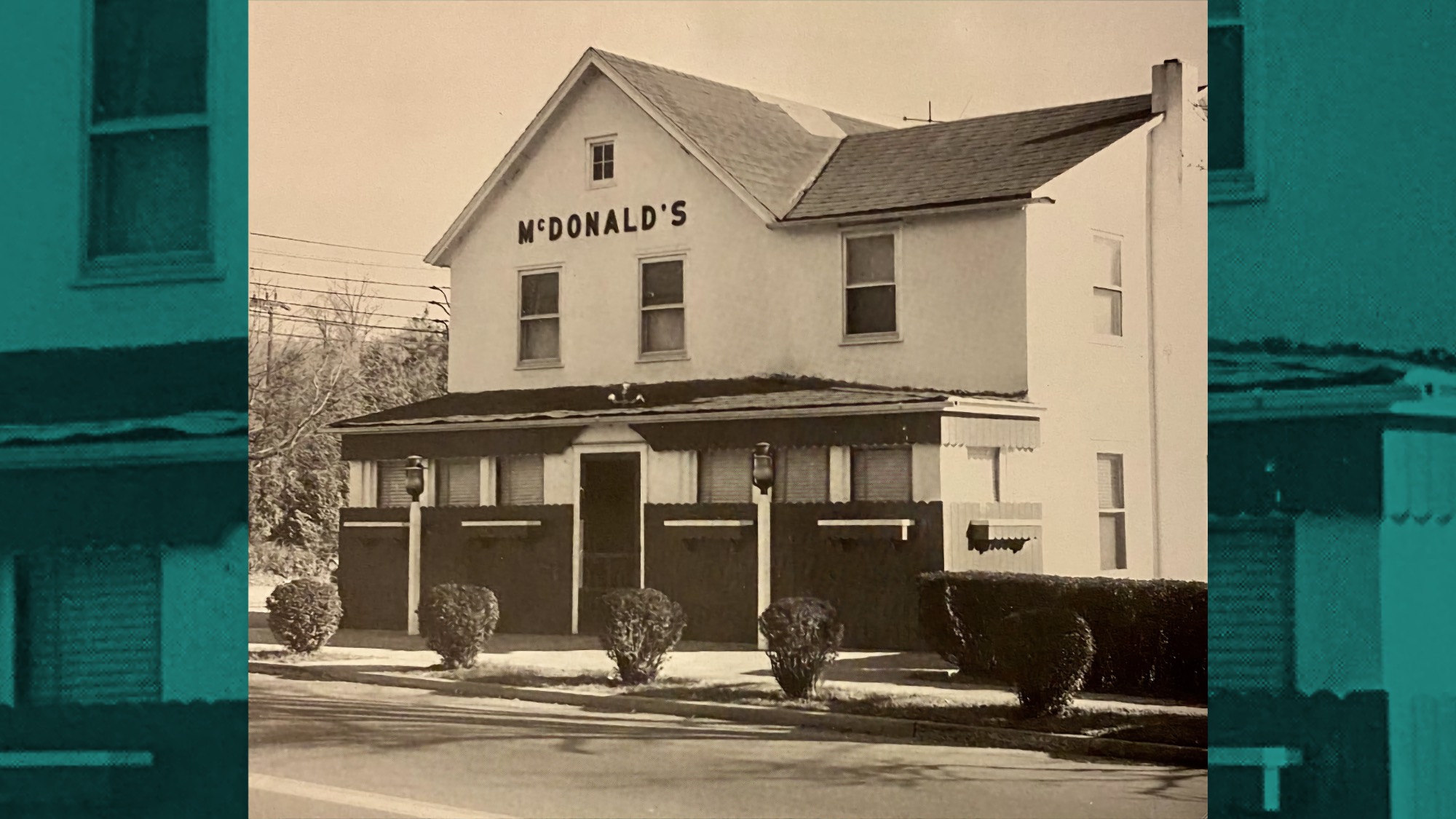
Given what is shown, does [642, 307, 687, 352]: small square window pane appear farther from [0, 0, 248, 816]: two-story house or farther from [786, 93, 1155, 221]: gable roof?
[0, 0, 248, 816]: two-story house

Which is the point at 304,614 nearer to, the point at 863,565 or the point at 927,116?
the point at 863,565

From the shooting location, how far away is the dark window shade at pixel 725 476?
18.4 feet

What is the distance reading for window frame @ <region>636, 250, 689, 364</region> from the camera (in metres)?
5.70

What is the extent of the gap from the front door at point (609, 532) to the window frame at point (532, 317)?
0.42 meters

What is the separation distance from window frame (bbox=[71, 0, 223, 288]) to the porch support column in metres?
2.40

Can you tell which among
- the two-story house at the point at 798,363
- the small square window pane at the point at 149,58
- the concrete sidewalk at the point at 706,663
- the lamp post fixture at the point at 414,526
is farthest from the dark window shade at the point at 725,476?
the small square window pane at the point at 149,58

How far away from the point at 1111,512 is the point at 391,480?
281 cm

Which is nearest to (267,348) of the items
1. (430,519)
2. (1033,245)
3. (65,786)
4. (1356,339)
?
(430,519)

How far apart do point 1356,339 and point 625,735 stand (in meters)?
2.92

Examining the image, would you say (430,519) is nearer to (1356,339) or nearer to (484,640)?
(484,640)

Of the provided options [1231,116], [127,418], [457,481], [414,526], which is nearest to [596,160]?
[457,481]

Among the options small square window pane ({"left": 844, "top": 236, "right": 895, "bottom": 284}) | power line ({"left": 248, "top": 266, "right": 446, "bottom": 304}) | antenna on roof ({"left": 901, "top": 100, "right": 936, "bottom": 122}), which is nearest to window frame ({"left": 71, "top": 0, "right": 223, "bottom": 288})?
power line ({"left": 248, "top": 266, "right": 446, "bottom": 304})

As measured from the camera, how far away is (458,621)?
5.89 m

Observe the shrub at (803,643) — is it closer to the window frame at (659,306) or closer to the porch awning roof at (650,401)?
the porch awning roof at (650,401)
